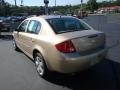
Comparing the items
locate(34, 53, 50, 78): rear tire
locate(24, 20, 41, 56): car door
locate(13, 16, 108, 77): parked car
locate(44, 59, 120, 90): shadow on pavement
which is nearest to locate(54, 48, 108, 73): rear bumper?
locate(13, 16, 108, 77): parked car

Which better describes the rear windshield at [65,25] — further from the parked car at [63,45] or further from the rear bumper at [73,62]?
the rear bumper at [73,62]

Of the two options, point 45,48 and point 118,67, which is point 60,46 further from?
point 118,67

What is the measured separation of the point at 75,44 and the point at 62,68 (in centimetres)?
64

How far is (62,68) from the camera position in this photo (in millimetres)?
5781

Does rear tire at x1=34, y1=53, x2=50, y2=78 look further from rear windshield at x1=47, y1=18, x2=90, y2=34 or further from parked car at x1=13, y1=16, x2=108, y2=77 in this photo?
rear windshield at x1=47, y1=18, x2=90, y2=34

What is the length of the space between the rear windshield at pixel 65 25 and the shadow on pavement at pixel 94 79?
1.22 meters

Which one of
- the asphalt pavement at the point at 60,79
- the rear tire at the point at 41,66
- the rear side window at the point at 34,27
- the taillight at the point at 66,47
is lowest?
the asphalt pavement at the point at 60,79

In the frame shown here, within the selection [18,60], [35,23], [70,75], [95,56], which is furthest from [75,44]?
[18,60]

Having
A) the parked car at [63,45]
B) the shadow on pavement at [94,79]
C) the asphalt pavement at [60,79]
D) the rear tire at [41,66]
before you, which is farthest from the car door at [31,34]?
the shadow on pavement at [94,79]

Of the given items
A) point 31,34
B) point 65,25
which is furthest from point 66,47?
point 31,34

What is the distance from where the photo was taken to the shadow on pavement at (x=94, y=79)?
5789 mm

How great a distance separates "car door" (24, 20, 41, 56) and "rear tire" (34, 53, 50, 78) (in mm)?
457

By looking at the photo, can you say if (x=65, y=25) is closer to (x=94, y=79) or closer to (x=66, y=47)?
(x=66, y=47)

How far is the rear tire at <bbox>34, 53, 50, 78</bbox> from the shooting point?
21.1 ft
